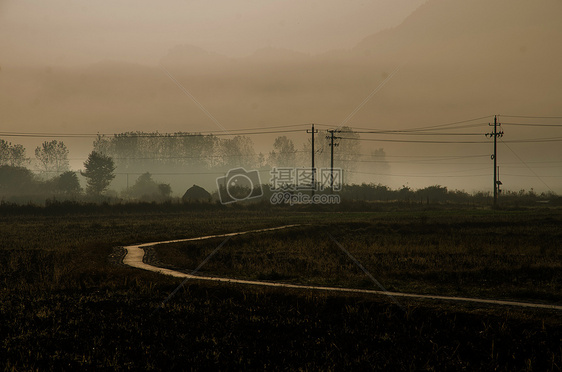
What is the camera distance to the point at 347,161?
169m

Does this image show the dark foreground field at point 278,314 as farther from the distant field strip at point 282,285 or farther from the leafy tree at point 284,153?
the leafy tree at point 284,153

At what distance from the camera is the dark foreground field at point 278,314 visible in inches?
510

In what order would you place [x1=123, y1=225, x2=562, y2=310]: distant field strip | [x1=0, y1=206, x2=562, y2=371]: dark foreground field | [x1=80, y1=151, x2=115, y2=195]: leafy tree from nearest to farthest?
[x1=0, y1=206, x2=562, y2=371]: dark foreground field < [x1=123, y1=225, x2=562, y2=310]: distant field strip < [x1=80, y1=151, x2=115, y2=195]: leafy tree

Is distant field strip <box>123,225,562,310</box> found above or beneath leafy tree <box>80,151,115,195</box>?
beneath

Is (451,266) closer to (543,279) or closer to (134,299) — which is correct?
(543,279)

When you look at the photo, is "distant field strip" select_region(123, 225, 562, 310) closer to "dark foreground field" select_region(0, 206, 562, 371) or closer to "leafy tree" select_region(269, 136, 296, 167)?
"dark foreground field" select_region(0, 206, 562, 371)

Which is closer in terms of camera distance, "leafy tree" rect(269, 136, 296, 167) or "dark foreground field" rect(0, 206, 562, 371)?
"dark foreground field" rect(0, 206, 562, 371)

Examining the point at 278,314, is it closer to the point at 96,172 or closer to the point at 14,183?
the point at 96,172

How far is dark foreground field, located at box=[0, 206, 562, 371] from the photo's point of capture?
42.5ft

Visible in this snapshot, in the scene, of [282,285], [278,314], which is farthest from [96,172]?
[278,314]

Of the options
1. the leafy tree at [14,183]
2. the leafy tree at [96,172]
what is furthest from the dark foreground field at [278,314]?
the leafy tree at [14,183]

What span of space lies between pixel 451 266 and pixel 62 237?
27497 millimetres

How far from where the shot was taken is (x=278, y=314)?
16375mm

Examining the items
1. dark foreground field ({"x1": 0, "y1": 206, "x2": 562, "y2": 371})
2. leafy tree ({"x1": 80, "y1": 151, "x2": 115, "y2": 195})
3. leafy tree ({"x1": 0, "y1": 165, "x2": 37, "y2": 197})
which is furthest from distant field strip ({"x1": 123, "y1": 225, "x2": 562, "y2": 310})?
leafy tree ({"x1": 0, "y1": 165, "x2": 37, "y2": 197})
